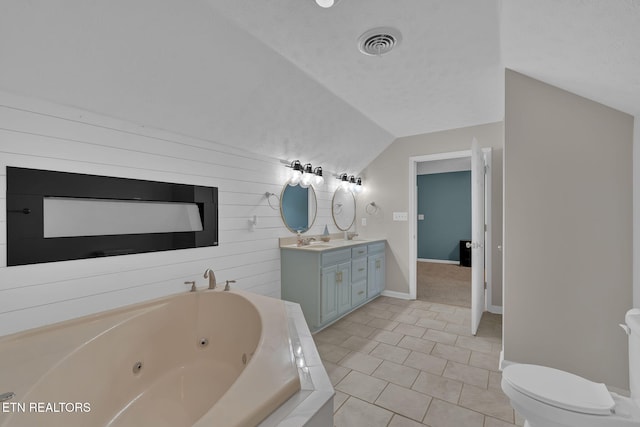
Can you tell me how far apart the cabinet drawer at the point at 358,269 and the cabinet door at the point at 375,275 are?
0.12 meters

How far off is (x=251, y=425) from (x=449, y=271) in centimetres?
615

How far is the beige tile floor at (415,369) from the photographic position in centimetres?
180

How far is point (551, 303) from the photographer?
211 cm

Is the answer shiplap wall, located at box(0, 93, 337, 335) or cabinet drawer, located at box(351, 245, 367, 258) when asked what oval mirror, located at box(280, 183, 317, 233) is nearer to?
shiplap wall, located at box(0, 93, 337, 335)

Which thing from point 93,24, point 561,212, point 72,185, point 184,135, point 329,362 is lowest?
point 329,362

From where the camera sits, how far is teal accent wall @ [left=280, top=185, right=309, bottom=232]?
3.32 metres

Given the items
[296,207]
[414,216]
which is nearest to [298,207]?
[296,207]

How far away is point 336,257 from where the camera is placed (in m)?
3.26

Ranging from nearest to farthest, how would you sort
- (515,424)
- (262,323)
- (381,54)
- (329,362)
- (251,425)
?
(251,425), (262,323), (515,424), (381,54), (329,362)

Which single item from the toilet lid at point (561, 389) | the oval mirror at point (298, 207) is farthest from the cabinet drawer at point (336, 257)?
the toilet lid at point (561, 389)

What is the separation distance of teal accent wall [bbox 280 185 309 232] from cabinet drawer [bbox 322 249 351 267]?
0.57m

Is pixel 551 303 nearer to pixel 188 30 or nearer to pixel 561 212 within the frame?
pixel 561 212

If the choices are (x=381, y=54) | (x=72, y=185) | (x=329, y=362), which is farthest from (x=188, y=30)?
(x=329, y=362)

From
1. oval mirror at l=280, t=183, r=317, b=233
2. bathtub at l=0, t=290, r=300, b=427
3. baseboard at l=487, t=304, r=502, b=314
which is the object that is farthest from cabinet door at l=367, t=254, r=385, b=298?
bathtub at l=0, t=290, r=300, b=427
